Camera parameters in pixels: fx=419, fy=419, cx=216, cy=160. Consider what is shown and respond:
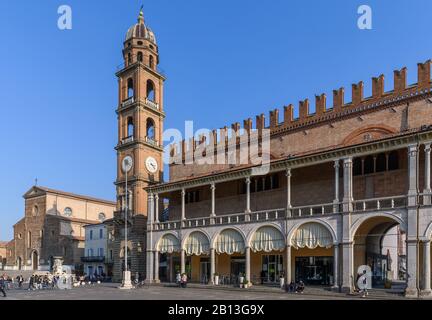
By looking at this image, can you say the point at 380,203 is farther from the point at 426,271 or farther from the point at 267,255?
the point at 267,255

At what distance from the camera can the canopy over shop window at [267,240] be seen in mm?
29925

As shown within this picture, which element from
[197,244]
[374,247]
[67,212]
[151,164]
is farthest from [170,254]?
[67,212]

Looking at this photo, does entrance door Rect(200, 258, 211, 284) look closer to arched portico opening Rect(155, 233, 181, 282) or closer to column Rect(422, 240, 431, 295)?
arched portico opening Rect(155, 233, 181, 282)

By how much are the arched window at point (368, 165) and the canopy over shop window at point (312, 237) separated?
486cm

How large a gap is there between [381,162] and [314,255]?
27.2 ft

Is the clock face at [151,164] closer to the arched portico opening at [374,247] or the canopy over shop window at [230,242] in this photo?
the canopy over shop window at [230,242]

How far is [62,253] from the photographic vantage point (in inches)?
2477

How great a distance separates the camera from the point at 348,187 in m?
26.3

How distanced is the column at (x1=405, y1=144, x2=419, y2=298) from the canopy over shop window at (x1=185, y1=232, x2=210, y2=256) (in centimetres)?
1643

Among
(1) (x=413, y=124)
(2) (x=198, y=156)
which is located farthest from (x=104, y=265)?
(1) (x=413, y=124)

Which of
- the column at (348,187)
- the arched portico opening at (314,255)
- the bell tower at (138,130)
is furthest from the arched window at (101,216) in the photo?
the column at (348,187)

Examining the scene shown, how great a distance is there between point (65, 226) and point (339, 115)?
4805 centimetres

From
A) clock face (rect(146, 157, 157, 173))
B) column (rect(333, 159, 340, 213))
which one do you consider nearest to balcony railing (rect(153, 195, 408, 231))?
column (rect(333, 159, 340, 213))
